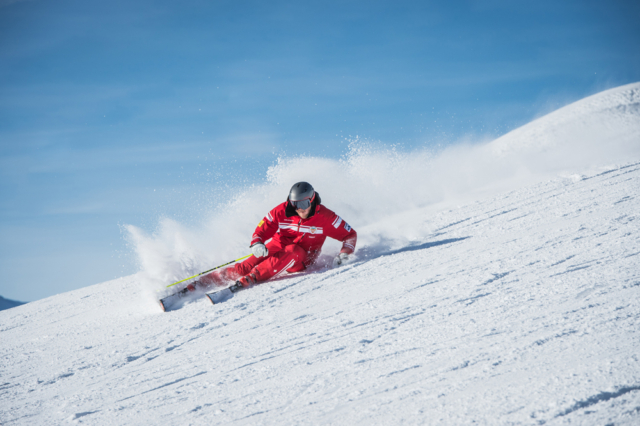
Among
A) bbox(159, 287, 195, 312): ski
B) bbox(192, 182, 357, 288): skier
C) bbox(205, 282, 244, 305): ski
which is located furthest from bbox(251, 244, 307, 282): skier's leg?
bbox(159, 287, 195, 312): ski

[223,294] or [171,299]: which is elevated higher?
[171,299]

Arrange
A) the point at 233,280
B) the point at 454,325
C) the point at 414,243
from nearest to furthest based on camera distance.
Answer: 1. the point at 454,325
2. the point at 233,280
3. the point at 414,243

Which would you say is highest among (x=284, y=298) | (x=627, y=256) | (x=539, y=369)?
(x=284, y=298)

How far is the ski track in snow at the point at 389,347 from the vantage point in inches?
71.2

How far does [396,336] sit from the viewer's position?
2.54m

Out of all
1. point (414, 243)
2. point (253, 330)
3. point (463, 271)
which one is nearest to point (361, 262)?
point (414, 243)

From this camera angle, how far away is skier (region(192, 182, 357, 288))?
467cm

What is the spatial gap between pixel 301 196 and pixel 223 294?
1.46 metres

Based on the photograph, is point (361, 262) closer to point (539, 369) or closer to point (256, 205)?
point (539, 369)

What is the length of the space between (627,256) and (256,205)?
775 centimetres

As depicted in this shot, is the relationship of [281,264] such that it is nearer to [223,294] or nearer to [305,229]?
[305,229]

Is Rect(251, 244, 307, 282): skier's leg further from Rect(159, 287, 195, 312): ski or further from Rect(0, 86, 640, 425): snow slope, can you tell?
Rect(159, 287, 195, 312): ski

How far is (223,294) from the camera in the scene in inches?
170

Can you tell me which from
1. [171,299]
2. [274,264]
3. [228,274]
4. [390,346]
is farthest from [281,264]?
[390,346]
